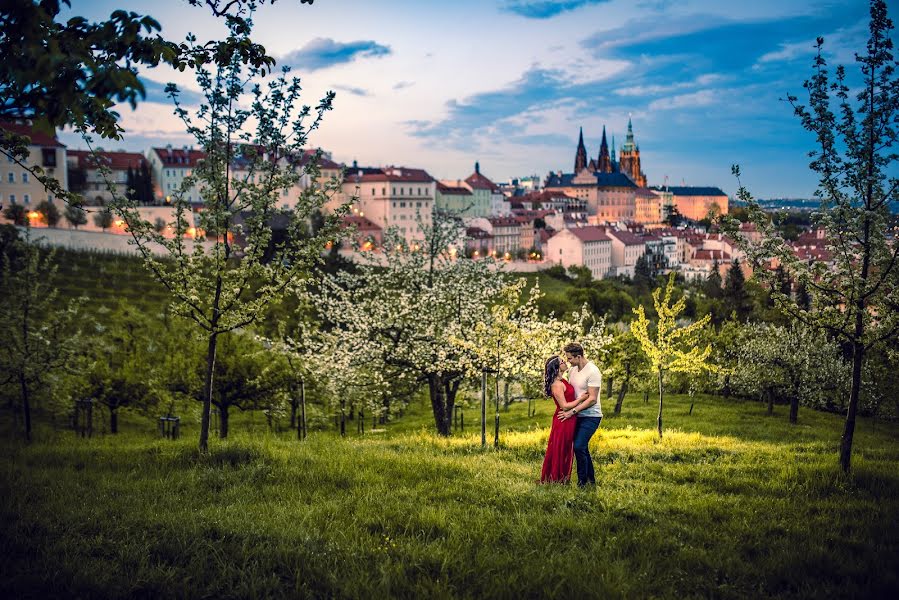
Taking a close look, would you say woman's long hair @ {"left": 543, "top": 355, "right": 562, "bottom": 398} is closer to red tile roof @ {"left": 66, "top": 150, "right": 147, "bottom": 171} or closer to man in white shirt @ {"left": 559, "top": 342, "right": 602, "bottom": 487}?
man in white shirt @ {"left": 559, "top": 342, "right": 602, "bottom": 487}

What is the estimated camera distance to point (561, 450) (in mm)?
9758

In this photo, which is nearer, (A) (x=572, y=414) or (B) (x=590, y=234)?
(A) (x=572, y=414)

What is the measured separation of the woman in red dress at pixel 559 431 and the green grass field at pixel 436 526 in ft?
1.33

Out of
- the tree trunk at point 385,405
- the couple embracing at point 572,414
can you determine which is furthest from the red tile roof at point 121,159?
the couple embracing at point 572,414

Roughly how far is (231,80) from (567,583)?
10259 millimetres

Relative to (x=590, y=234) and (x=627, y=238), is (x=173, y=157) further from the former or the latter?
(x=627, y=238)

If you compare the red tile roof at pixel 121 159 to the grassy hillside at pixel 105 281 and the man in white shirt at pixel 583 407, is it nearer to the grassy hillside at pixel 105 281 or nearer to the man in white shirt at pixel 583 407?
the grassy hillside at pixel 105 281

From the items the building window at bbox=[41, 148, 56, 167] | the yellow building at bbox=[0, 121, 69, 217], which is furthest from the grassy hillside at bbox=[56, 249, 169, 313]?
the building window at bbox=[41, 148, 56, 167]

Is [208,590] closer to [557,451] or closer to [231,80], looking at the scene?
[557,451]

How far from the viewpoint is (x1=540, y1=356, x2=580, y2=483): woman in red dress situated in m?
9.52

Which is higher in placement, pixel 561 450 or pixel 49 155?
pixel 49 155

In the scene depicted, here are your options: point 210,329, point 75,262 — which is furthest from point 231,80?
point 75,262

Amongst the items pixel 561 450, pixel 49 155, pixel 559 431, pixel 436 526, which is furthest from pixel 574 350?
pixel 49 155

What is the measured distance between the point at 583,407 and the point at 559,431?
638mm
